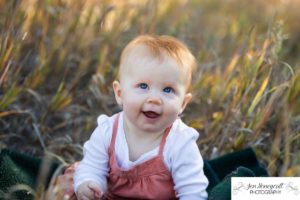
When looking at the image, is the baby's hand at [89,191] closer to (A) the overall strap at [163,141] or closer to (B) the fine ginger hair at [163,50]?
(A) the overall strap at [163,141]

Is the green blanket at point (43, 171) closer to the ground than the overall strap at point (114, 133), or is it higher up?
closer to the ground

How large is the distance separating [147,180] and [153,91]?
32 centimetres

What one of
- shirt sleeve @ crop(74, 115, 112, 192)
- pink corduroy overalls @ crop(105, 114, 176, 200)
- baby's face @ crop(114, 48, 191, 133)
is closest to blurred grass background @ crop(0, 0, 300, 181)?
shirt sleeve @ crop(74, 115, 112, 192)

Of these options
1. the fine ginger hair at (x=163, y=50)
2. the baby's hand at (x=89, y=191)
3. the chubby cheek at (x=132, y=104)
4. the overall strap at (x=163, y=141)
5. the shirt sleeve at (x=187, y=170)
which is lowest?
the baby's hand at (x=89, y=191)

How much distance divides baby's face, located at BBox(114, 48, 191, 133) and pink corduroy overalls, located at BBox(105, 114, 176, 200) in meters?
0.11

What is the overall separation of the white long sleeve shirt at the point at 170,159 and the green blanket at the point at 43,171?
9 cm

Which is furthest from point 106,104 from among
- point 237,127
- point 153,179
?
point 153,179

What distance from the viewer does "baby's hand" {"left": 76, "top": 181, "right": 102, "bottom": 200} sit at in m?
2.23

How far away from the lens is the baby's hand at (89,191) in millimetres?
2229

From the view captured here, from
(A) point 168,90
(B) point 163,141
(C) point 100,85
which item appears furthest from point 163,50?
(C) point 100,85

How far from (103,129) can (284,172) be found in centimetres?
70

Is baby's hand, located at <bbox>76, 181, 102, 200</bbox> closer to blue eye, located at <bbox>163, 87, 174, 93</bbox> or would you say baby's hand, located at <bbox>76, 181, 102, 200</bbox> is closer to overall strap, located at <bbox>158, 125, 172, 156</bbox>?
overall strap, located at <bbox>158, 125, 172, 156</bbox>

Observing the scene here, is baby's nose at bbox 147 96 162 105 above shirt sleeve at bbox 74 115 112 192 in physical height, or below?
above
